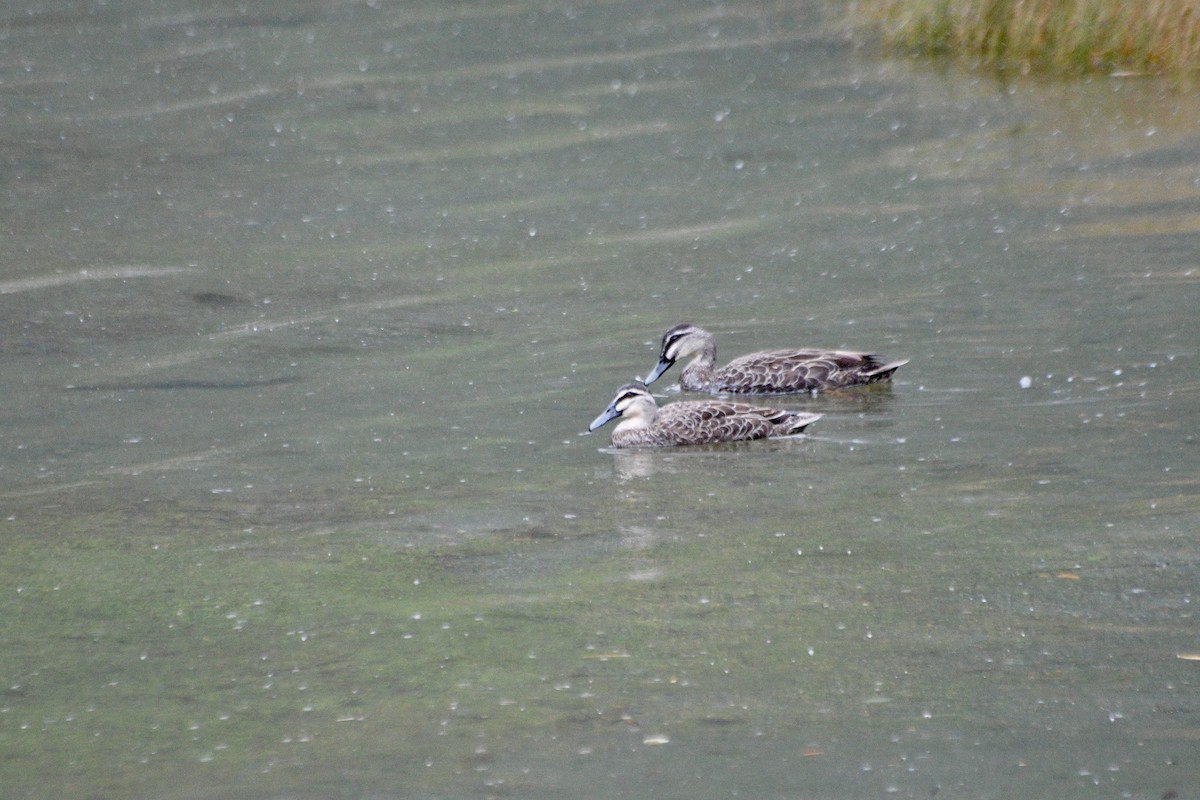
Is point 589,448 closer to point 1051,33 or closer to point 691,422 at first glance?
point 691,422

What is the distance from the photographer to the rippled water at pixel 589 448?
5.29 metres

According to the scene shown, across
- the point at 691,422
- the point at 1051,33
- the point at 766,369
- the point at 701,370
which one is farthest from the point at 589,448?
the point at 1051,33

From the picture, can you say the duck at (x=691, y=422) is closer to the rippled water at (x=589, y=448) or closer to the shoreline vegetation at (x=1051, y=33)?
the rippled water at (x=589, y=448)

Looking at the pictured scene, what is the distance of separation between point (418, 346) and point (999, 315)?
324 cm

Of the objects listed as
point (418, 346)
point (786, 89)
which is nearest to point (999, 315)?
point (418, 346)

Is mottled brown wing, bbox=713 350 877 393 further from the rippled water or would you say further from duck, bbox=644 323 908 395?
the rippled water

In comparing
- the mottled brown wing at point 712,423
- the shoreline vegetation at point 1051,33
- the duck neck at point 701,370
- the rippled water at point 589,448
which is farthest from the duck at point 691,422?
the shoreline vegetation at point 1051,33

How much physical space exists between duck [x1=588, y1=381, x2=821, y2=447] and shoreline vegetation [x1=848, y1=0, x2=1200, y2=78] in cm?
994

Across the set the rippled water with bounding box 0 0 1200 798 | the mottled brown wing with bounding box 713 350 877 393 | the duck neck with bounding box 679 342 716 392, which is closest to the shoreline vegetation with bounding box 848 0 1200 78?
the rippled water with bounding box 0 0 1200 798

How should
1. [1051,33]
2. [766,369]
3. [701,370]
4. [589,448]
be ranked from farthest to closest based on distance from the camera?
[1051,33] → [701,370] → [766,369] → [589,448]

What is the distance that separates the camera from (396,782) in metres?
4.94

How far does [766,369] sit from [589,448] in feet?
4.29

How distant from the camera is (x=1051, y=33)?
1867 cm

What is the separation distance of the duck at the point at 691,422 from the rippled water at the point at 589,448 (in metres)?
0.11
